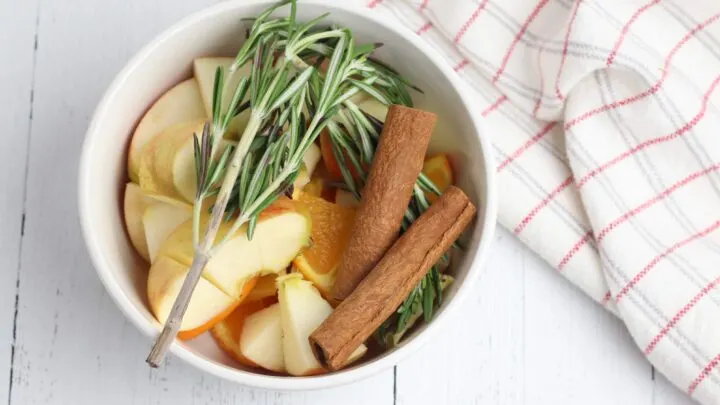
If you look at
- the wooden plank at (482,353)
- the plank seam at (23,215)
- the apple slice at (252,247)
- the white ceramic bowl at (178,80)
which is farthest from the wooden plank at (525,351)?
the plank seam at (23,215)

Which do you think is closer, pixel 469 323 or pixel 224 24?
pixel 224 24

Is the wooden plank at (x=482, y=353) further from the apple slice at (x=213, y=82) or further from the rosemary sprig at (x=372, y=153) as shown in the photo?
the apple slice at (x=213, y=82)

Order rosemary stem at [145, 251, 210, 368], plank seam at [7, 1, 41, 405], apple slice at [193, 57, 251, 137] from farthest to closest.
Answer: plank seam at [7, 1, 41, 405] < apple slice at [193, 57, 251, 137] < rosemary stem at [145, 251, 210, 368]

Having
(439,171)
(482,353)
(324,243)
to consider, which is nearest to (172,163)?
(324,243)

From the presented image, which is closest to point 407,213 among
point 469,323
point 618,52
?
point 469,323

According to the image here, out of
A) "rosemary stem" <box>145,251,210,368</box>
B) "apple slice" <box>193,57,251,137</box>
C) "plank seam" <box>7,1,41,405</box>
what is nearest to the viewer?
"rosemary stem" <box>145,251,210,368</box>

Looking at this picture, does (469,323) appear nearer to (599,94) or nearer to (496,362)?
(496,362)

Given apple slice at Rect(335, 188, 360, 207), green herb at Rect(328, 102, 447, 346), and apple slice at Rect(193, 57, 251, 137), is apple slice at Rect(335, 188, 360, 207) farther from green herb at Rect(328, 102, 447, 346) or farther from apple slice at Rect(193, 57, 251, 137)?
apple slice at Rect(193, 57, 251, 137)

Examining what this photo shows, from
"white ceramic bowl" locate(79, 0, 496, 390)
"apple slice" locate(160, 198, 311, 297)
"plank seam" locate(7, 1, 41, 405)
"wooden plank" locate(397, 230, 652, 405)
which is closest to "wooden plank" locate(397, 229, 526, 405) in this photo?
"wooden plank" locate(397, 230, 652, 405)
